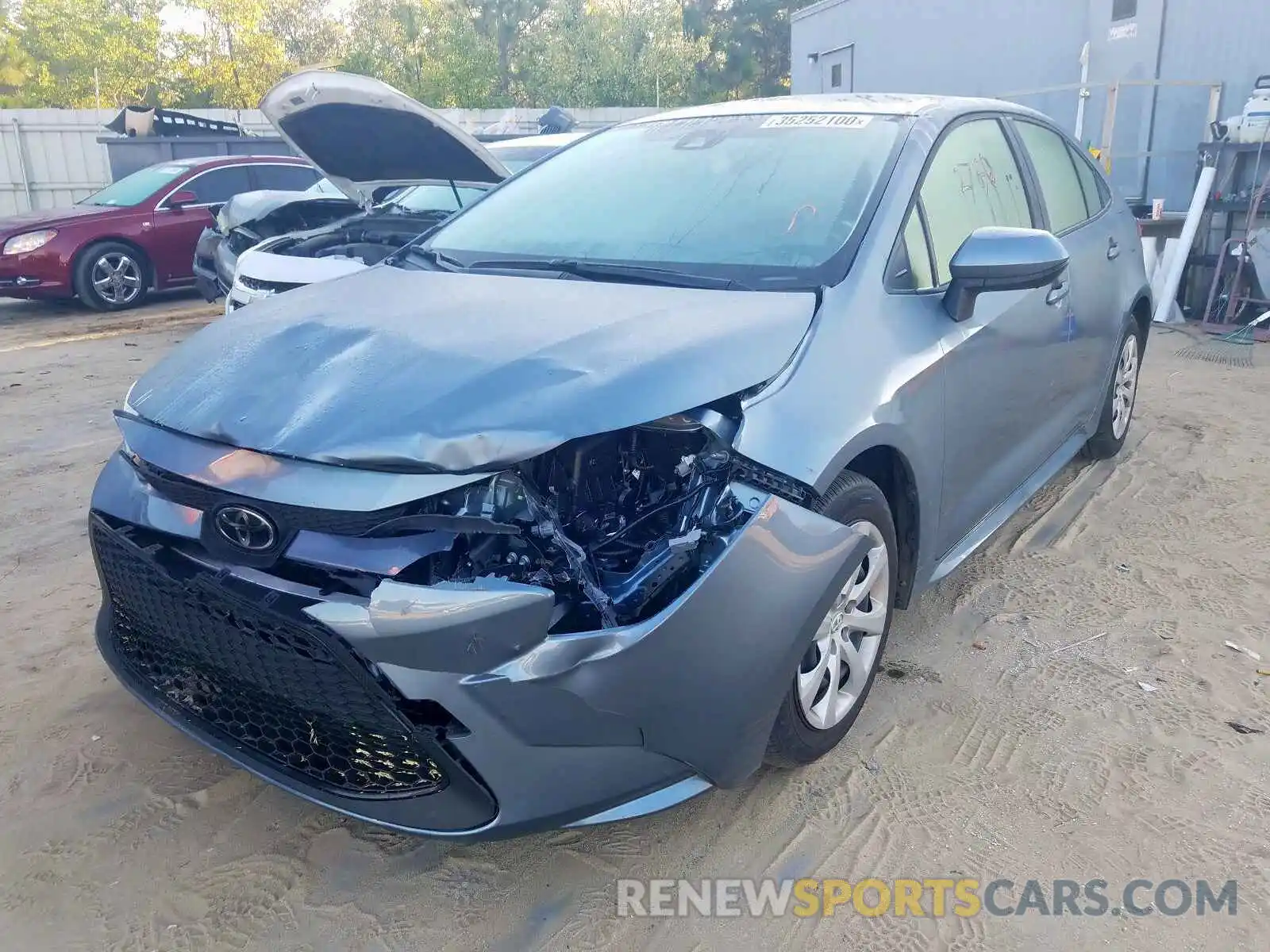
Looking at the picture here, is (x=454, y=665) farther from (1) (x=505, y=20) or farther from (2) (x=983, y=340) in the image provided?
(1) (x=505, y=20)

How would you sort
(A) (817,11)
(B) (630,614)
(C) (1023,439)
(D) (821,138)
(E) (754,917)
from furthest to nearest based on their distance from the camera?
(A) (817,11), (C) (1023,439), (D) (821,138), (E) (754,917), (B) (630,614)

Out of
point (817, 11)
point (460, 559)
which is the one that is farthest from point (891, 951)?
point (817, 11)

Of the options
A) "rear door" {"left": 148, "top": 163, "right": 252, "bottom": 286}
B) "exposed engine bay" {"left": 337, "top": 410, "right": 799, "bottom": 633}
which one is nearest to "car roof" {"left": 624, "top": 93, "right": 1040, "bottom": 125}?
"exposed engine bay" {"left": 337, "top": 410, "right": 799, "bottom": 633}

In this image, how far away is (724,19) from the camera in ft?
129

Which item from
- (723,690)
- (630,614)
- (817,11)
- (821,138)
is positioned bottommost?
(723,690)

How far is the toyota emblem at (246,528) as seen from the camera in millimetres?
1970

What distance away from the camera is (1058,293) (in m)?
3.54

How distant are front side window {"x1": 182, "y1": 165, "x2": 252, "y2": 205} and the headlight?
142 cm

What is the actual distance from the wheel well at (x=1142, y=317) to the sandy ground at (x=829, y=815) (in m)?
1.50

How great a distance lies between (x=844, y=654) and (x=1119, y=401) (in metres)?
2.94

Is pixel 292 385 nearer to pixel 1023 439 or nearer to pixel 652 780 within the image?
pixel 652 780

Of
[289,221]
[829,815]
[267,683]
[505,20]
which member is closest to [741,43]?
[505,20]

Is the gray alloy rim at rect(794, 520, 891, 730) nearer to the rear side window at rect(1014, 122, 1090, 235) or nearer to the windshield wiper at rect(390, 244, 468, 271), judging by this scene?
the windshield wiper at rect(390, 244, 468, 271)

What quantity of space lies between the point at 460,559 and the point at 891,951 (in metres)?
1.19
